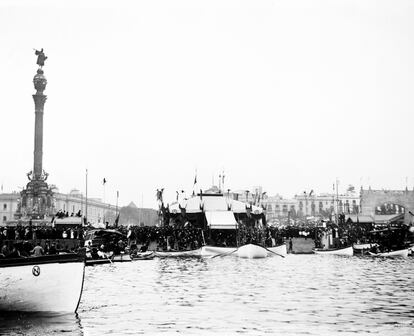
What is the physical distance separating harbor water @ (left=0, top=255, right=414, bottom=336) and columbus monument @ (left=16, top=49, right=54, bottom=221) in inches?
1548

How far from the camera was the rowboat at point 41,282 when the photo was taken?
22.2 meters

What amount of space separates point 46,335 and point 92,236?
4206cm

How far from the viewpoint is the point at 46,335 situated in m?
20.0

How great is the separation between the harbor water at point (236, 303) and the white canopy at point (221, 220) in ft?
80.8

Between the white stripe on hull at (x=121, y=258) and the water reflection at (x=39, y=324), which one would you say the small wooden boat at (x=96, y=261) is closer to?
the white stripe on hull at (x=121, y=258)

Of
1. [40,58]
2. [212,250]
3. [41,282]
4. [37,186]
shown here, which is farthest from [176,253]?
[40,58]

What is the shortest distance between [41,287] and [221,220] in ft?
165

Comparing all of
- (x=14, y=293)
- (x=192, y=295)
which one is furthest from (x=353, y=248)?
(x=14, y=293)

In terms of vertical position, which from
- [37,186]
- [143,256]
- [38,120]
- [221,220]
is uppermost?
[38,120]

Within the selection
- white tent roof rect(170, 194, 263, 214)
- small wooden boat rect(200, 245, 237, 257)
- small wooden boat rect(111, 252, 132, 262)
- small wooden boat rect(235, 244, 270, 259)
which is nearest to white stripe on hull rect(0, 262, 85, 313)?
small wooden boat rect(111, 252, 132, 262)

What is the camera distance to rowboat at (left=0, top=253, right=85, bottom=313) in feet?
72.7

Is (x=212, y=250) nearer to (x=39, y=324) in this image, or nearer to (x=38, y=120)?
(x=38, y=120)

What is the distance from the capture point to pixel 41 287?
22484 millimetres

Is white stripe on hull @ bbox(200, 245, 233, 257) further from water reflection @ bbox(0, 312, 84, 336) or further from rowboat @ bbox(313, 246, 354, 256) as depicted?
water reflection @ bbox(0, 312, 84, 336)
